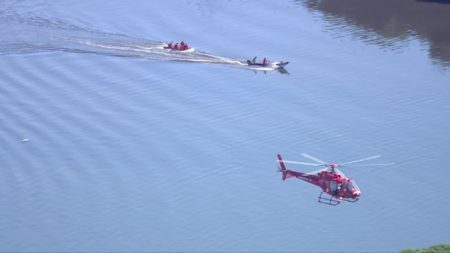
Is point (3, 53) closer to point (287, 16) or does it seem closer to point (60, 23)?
point (60, 23)

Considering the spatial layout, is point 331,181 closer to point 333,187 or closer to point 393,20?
point 333,187

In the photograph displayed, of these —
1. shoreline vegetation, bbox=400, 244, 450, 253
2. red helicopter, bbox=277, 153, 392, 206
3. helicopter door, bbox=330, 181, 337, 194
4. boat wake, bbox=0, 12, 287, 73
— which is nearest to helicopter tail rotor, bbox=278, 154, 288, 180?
red helicopter, bbox=277, 153, 392, 206

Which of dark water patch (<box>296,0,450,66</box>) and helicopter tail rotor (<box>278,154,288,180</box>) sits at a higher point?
dark water patch (<box>296,0,450,66</box>)

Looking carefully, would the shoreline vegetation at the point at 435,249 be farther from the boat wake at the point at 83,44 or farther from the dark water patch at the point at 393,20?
the dark water patch at the point at 393,20

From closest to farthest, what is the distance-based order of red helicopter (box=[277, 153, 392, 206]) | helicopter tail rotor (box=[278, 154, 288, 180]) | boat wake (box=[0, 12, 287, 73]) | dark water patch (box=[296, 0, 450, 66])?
red helicopter (box=[277, 153, 392, 206]) → helicopter tail rotor (box=[278, 154, 288, 180]) → boat wake (box=[0, 12, 287, 73]) → dark water patch (box=[296, 0, 450, 66])

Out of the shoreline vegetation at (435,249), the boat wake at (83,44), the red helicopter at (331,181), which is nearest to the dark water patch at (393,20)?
the boat wake at (83,44)

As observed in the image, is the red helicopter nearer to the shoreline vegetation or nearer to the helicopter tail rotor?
the helicopter tail rotor
